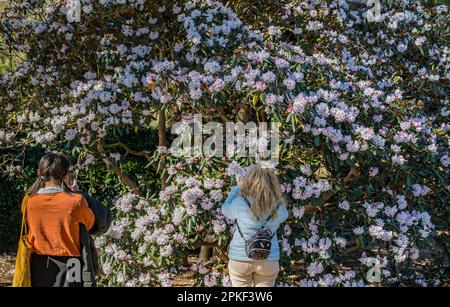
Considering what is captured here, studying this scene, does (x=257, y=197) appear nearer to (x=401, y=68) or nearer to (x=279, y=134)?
(x=279, y=134)

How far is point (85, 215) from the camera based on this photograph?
3.39 m

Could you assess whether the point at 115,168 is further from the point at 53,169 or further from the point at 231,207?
the point at 53,169

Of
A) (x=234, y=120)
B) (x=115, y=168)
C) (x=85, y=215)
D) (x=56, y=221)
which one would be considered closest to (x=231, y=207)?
(x=85, y=215)

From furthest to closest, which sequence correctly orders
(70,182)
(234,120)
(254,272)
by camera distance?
(234,120)
(254,272)
(70,182)

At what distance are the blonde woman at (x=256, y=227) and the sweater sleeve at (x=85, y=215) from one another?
2.85ft

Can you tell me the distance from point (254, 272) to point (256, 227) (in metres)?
0.30

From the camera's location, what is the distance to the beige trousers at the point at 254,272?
3.75 meters

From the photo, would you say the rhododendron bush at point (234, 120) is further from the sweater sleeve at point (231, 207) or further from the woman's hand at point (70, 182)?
the woman's hand at point (70, 182)

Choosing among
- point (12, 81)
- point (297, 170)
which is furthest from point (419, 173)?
point (12, 81)

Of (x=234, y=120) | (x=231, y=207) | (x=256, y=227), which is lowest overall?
(x=256, y=227)
